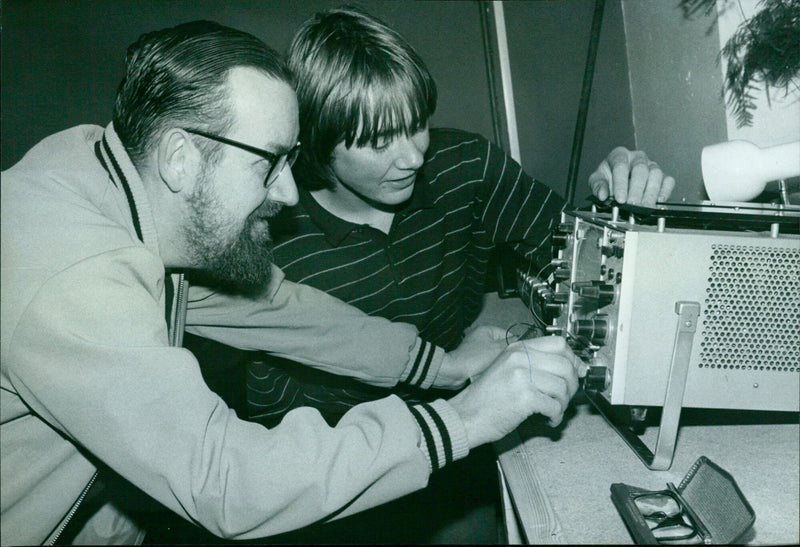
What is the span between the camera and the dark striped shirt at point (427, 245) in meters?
1.35

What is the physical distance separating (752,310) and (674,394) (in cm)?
17

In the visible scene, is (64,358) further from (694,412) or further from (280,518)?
(694,412)

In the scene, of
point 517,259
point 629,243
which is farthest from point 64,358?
point 517,259

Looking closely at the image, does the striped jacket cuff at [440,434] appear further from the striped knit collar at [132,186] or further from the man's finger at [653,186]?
the man's finger at [653,186]

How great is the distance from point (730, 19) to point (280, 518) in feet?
4.81

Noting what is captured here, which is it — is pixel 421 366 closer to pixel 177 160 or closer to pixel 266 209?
pixel 266 209

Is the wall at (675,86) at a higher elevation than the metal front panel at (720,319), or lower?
higher

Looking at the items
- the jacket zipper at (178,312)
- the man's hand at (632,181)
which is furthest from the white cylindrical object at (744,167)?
the jacket zipper at (178,312)

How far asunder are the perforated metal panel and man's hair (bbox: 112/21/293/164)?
76 cm

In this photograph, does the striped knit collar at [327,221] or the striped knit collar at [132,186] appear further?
the striped knit collar at [327,221]

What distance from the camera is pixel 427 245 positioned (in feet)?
4.75

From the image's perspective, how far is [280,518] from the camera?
0.69m

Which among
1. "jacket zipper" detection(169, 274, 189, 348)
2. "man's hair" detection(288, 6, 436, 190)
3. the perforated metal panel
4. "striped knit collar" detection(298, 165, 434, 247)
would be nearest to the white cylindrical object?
the perforated metal panel

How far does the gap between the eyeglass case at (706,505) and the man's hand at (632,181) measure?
558mm
